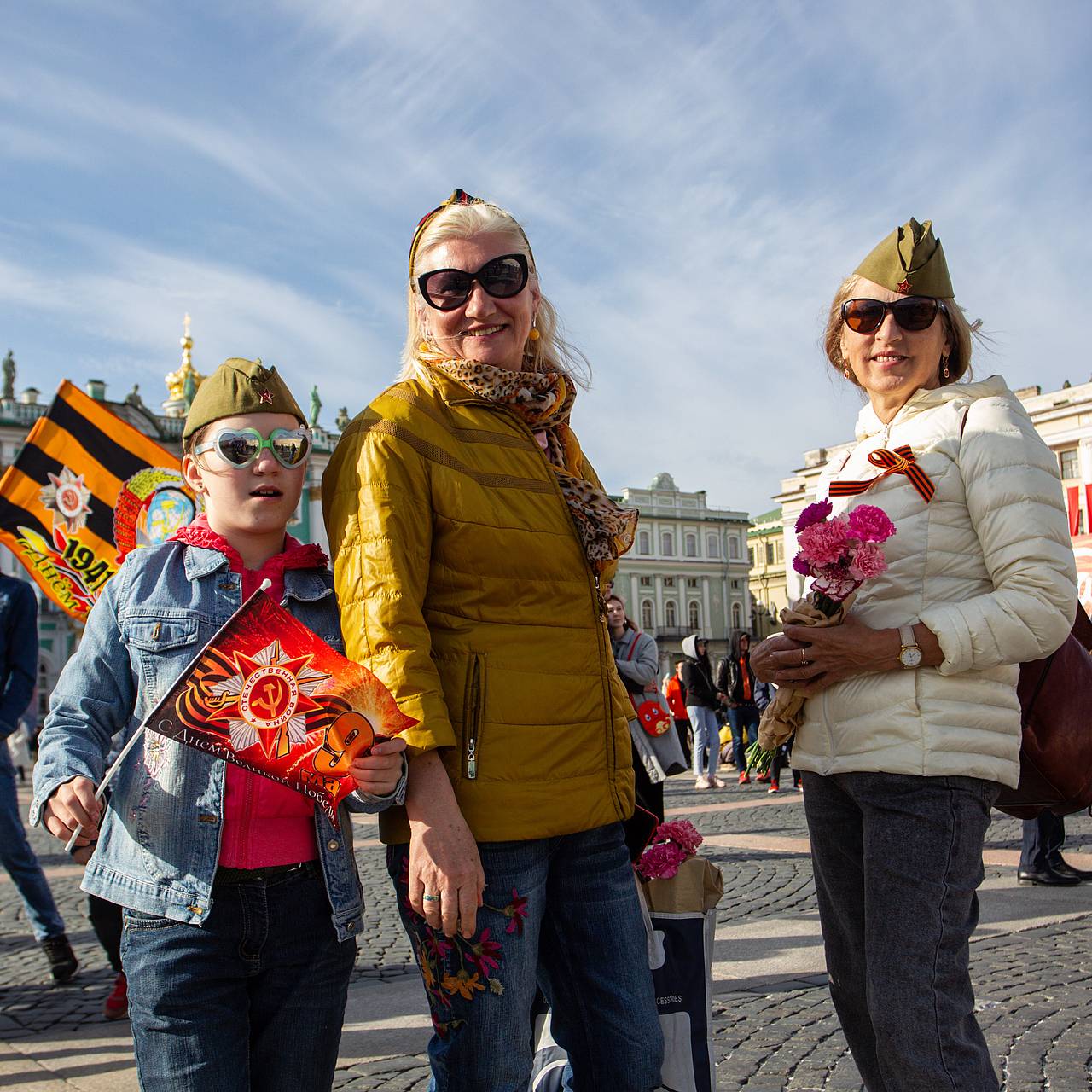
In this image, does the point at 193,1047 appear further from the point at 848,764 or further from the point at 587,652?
the point at 848,764

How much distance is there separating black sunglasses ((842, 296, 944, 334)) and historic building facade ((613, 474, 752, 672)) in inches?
3040

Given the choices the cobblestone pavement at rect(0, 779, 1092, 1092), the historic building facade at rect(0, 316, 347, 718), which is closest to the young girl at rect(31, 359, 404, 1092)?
the cobblestone pavement at rect(0, 779, 1092, 1092)

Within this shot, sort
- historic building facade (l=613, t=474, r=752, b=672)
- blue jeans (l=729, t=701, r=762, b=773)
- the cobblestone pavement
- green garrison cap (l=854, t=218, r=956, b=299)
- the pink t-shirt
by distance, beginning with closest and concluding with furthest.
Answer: the pink t-shirt < green garrison cap (l=854, t=218, r=956, b=299) < the cobblestone pavement < blue jeans (l=729, t=701, r=762, b=773) < historic building facade (l=613, t=474, r=752, b=672)

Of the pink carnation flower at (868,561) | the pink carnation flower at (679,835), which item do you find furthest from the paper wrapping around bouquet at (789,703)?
the pink carnation flower at (679,835)

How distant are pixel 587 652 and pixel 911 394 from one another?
105 centimetres

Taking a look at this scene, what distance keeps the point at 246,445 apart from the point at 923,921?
5.45 ft

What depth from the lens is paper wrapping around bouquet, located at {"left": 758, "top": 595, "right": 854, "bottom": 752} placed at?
2.33 meters

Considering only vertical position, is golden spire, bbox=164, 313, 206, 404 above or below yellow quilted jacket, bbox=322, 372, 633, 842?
above

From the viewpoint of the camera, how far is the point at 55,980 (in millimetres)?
4832

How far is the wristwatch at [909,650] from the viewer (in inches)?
87.8

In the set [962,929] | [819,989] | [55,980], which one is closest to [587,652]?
[962,929]

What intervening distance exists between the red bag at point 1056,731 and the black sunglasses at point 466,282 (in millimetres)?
1387

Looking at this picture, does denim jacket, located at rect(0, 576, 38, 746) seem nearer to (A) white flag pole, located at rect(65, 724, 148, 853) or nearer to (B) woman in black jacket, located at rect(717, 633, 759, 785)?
(A) white flag pole, located at rect(65, 724, 148, 853)

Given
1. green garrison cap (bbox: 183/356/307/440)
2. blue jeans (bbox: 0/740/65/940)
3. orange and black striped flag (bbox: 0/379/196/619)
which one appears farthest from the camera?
orange and black striped flag (bbox: 0/379/196/619)
